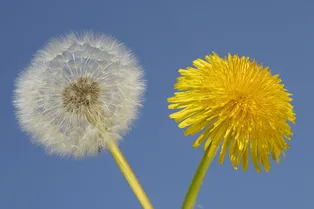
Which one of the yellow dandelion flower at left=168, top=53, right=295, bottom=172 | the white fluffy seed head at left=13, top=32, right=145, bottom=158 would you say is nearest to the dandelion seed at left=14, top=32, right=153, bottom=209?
the white fluffy seed head at left=13, top=32, right=145, bottom=158

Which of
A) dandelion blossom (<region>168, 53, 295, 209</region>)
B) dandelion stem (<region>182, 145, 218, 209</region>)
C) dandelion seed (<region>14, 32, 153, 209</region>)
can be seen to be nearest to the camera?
dandelion stem (<region>182, 145, 218, 209</region>)

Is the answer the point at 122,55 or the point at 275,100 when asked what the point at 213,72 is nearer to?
the point at 275,100

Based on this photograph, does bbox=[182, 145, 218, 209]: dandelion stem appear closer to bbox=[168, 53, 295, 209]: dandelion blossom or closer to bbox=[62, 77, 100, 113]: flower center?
bbox=[168, 53, 295, 209]: dandelion blossom

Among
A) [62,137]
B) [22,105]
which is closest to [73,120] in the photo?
[62,137]

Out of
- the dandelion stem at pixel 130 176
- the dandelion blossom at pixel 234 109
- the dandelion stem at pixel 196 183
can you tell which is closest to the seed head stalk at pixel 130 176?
the dandelion stem at pixel 130 176

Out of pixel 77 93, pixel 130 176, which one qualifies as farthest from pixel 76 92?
pixel 130 176

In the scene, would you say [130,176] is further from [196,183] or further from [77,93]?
[77,93]

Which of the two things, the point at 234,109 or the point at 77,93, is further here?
the point at 77,93
